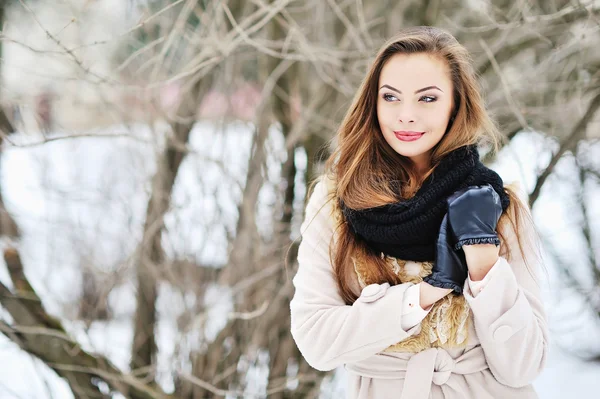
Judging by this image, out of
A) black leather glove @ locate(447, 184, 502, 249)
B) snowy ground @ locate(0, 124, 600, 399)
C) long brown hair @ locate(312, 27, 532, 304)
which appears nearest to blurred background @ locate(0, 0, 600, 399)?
snowy ground @ locate(0, 124, 600, 399)

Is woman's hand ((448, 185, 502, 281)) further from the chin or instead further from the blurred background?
the blurred background

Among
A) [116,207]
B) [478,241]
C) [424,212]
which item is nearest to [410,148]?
[424,212]

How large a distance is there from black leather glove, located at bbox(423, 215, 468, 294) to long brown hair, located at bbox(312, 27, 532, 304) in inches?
5.5

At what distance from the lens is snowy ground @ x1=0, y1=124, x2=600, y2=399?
2924 millimetres

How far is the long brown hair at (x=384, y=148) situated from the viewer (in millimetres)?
1409

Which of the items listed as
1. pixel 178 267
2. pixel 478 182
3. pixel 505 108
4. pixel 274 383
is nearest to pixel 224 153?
pixel 178 267

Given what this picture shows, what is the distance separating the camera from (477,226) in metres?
1.28

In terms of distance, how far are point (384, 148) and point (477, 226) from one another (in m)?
0.33

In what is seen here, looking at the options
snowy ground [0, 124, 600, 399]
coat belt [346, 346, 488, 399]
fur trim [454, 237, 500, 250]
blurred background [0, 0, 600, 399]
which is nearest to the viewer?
fur trim [454, 237, 500, 250]

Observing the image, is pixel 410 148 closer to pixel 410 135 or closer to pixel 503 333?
pixel 410 135

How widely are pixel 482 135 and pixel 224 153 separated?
1.77m

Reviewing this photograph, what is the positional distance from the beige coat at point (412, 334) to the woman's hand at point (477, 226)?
33mm

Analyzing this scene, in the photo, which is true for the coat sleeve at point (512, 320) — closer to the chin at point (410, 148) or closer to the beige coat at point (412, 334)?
the beige coat at point (412, 334)

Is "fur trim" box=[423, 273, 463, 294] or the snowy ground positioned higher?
"fur trim" box=[423, 273, 463, 294]
